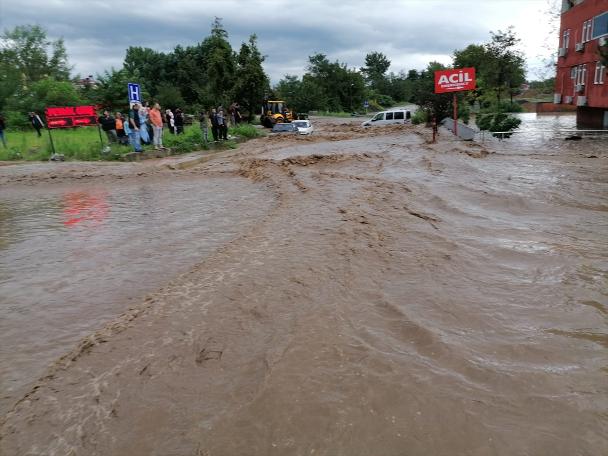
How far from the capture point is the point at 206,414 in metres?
2.87

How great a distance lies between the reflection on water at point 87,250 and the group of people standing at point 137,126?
17.1 ft

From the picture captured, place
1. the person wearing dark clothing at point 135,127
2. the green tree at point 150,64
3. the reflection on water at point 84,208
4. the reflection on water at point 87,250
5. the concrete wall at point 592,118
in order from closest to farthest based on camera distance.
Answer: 1. the reflection on water at point 87,250
2. the reflection on water at point 84,208
3. the person wearing dark clothing at point 135,127
4. the concrete wall at point 592,118
5. the green tree at point 150,64

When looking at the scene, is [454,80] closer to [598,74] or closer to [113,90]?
[598,74]

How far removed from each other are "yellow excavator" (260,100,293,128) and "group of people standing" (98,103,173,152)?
15.7 meters

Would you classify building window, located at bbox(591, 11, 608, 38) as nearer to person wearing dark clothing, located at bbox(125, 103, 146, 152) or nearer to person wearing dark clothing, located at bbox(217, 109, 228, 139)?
person wearing dark clothing, located at bbox(217, 109, 228, 139)

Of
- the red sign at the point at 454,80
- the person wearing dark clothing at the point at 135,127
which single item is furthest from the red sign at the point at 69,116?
the red sign at the point at 454,80

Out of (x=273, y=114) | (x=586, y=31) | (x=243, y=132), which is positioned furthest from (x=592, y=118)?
(x=273, y=114)

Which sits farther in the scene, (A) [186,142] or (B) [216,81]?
(B) [216,81]

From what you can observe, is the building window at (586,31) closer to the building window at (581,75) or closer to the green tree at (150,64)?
the building window at (581,75)

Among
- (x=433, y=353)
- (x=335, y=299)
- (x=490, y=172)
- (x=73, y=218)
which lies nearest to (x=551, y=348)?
(x=433, y=353)

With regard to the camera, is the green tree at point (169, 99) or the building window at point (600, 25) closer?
the building window at point (600, 25)

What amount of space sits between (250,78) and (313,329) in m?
32.5

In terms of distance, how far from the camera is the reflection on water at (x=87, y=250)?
411 centimetres

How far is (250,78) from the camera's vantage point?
111 ft
